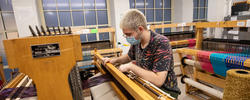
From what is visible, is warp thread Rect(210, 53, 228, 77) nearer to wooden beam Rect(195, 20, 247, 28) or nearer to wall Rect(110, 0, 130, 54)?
wooden beam Rect(195, 20, 247, 28)

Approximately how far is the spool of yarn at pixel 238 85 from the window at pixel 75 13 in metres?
4.43

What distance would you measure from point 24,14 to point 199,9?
6781mm

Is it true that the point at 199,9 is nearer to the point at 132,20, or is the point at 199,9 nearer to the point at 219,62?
the point at 219,62

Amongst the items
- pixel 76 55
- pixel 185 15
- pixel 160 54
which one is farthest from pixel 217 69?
pixel 185 15

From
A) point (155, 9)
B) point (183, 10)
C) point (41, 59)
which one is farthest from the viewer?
point (183, 10)

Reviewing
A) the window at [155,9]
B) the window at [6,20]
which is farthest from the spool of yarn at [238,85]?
the window at [155,9]

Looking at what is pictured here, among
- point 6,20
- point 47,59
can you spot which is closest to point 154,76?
point 47,59

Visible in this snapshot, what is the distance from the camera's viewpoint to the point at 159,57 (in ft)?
3.35

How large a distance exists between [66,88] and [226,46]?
193 centimetres

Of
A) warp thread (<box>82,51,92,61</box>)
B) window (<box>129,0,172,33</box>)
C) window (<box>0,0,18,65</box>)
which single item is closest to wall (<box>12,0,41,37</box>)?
window (<box>0,0,18,65</box>)

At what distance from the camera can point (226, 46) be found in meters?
1.71

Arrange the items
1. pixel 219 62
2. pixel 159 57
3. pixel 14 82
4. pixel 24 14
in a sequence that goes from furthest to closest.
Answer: pixel 24 14 < pixel 219 62 < pixel 14 82 < pixel 159 57

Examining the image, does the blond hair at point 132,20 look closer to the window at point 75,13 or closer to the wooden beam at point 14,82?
the wooden beam at point 14,82

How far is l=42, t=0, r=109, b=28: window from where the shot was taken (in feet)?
13.2
